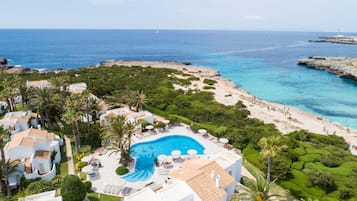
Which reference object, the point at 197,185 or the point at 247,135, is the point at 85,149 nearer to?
the point at 197,185

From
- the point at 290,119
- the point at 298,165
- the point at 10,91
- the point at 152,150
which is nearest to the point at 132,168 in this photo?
the point at 152,150

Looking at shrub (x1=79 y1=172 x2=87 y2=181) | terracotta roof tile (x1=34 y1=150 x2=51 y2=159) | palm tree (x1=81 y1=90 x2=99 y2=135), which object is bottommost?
shrub (x1=79 y1=172 x2=87 y2=181)

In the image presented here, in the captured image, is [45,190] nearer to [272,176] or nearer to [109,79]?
[272,176]

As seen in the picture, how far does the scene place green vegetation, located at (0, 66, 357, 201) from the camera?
22.9m

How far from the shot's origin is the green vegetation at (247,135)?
22.9 m

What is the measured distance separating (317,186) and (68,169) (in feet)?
79.4

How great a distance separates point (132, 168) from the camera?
2522 cm

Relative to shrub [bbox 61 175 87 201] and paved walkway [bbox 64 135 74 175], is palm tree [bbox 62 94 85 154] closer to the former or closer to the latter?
paved walkway [bbox 64 135 74 175]

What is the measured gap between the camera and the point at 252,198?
48.2ft

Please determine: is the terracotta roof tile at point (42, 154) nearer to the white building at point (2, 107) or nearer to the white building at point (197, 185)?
the white building at point (197, 185)

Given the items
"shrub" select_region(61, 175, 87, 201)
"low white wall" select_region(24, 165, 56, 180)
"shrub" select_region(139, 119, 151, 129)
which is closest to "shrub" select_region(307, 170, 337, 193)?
"shrub" select_region(61, 175, 87, 201)

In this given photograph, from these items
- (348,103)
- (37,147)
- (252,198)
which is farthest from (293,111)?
(37,147)

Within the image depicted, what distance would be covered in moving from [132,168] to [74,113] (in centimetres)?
874

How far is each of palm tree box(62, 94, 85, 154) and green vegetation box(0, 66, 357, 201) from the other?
0.11 meters
